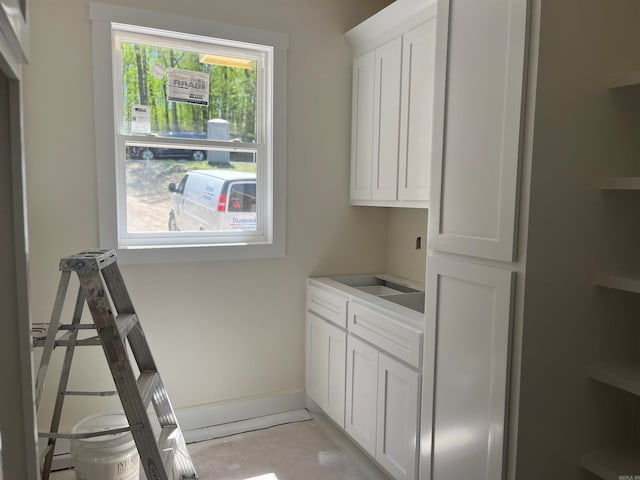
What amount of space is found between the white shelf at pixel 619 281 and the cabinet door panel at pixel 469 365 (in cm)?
35

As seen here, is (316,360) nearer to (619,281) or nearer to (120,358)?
(120,358)

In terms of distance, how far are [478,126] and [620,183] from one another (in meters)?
0.48

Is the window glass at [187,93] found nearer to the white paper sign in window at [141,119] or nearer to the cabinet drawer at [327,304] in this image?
the white paper sign in window at [141,119]

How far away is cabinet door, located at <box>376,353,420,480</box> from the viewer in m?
2.05

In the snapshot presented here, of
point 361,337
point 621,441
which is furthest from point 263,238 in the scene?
point 621,441

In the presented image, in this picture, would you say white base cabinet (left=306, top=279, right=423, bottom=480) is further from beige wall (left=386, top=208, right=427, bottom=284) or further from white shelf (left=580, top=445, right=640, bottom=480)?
white shelf (left=580, top=445, right=640, bottom=480)

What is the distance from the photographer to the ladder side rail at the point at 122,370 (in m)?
1.70

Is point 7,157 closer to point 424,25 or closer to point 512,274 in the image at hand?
point 512,274

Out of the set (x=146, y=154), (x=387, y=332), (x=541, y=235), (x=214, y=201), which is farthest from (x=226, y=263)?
(x=541, y=235)

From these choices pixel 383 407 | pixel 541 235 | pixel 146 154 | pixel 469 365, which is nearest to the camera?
pixel 541 235

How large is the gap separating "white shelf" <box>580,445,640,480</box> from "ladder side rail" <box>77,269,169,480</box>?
1491mm

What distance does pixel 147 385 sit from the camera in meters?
1.93

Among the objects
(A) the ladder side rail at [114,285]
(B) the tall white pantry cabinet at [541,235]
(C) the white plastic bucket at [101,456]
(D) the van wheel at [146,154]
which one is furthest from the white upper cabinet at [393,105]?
(C) the white plastic bucket at [101,456]

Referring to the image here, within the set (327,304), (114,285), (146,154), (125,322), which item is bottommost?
(327,304)
